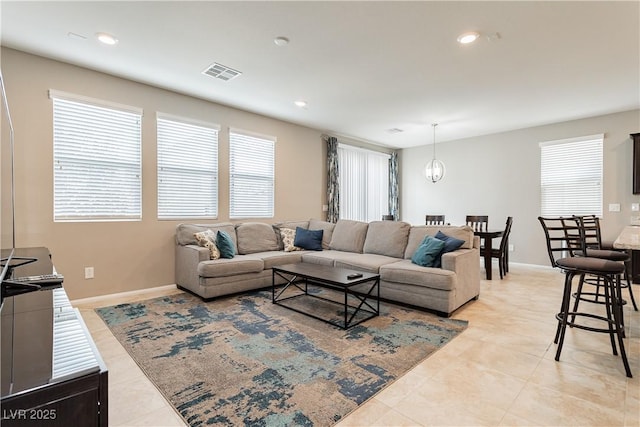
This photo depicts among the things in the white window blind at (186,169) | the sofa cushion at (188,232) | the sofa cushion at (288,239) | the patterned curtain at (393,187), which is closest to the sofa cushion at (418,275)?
the sofa cushion at (288,239)

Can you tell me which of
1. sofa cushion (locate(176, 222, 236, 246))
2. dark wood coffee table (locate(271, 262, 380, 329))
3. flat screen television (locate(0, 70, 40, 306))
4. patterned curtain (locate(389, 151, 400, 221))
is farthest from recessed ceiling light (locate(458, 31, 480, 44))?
patterned curtain (locate(389, 151, 400, 221))

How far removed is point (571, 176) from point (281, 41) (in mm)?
5697

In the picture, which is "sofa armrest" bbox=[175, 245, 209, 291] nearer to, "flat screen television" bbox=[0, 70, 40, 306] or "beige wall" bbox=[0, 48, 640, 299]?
"beige wall" bbox=[0, 48, 640, 299]

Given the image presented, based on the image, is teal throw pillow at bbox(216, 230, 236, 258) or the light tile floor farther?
teal throw pillow at bbox(216, 230, 236, 258)

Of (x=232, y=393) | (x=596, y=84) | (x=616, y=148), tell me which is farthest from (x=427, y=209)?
(x=232, y=393)

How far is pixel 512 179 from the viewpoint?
20.7 feet

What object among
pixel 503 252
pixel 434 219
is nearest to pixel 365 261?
pixel 503 252

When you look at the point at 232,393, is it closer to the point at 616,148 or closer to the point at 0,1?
the point at 0,1

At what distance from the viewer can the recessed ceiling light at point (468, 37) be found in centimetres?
287

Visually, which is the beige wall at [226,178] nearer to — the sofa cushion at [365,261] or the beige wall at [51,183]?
the beige wall at [51,183]

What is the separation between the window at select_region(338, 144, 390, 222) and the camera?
7.00m

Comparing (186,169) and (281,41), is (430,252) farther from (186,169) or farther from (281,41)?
(186,169)

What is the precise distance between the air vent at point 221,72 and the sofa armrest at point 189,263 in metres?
2.16

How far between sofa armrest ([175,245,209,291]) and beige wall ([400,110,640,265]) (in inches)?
226
